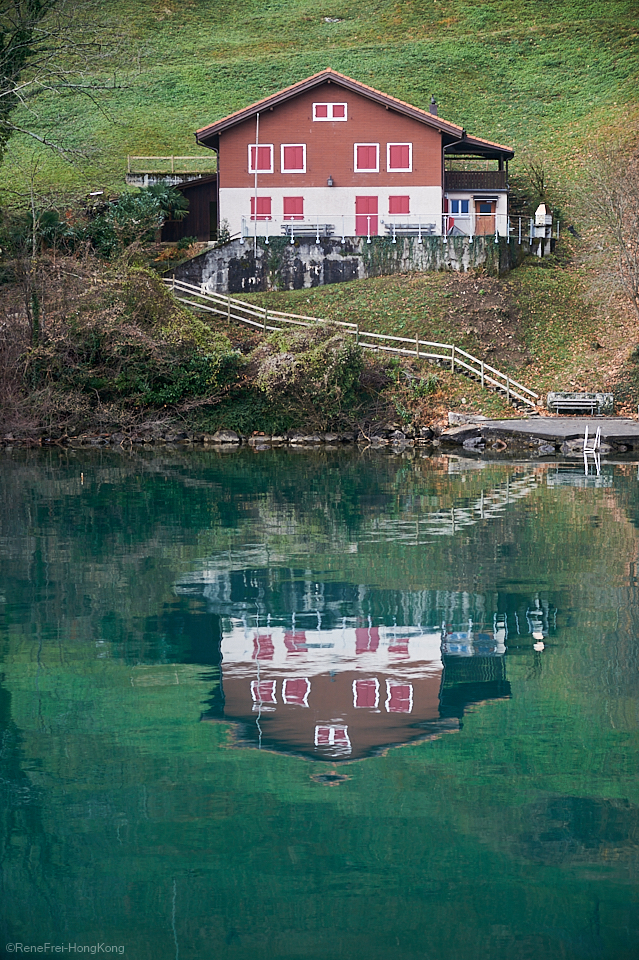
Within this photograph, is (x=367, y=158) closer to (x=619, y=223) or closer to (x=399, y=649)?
(x=619, y=223)

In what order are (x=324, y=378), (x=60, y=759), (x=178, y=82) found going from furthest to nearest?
(x=178, y=82)
(x=324, y=378)
(x=60, y=759)

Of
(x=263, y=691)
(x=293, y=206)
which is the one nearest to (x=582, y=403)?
(x=293, y=206)

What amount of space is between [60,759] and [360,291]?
36.4 metres

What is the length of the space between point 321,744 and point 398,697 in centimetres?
150

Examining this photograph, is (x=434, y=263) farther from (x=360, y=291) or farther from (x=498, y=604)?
(x=498, y=604)

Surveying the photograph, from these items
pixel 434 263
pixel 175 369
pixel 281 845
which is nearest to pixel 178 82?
pixel 434 263

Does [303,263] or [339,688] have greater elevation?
[303,263]

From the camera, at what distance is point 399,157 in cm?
4812

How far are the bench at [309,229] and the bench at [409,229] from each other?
2.58 m

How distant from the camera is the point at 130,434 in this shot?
1442 inches

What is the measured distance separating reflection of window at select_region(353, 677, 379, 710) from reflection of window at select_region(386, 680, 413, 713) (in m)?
0.12

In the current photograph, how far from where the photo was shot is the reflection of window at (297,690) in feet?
35.2

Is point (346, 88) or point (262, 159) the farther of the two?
point (262, 159)

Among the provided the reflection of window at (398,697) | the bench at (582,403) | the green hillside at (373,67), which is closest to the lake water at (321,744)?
the reflection of window at (398,697)
